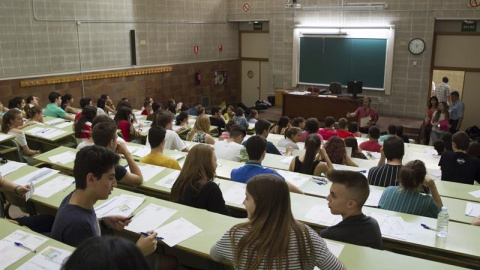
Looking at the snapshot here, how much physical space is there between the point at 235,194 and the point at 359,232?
139 centimetres

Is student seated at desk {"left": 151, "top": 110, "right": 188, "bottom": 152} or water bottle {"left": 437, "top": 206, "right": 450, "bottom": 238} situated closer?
water bottle {"left": 437, "top": 206, "right": 450, "bottom": 238}

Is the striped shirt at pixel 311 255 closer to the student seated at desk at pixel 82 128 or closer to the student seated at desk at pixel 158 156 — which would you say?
the student seated at desk at pixel 158 156

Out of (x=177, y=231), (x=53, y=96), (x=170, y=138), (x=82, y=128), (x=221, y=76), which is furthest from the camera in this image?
(x=221, y=76)

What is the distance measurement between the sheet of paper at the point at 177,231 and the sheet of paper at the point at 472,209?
2359 mm

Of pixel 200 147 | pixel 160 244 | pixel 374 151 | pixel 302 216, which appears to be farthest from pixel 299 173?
pixel 374 151

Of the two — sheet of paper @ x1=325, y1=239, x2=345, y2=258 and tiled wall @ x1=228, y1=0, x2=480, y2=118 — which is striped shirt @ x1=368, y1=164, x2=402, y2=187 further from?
tiled wall @ x1=228, y1=0, x2=480, y2=118

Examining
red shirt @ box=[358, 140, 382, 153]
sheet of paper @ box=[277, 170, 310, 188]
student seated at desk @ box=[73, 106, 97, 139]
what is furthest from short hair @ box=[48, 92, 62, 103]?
red shirt @ box=[358, 140, 382, 153]

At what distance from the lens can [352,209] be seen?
106 inches

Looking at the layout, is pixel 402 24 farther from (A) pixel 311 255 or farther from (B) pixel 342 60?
(A) pixel 311 255

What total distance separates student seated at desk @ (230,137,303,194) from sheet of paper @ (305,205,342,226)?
1.67 ft

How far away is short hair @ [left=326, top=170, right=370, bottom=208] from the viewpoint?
2696 millimetres

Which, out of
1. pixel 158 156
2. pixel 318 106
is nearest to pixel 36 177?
pixel 158 156

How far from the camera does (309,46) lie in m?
12.6

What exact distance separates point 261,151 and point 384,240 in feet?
4.67
